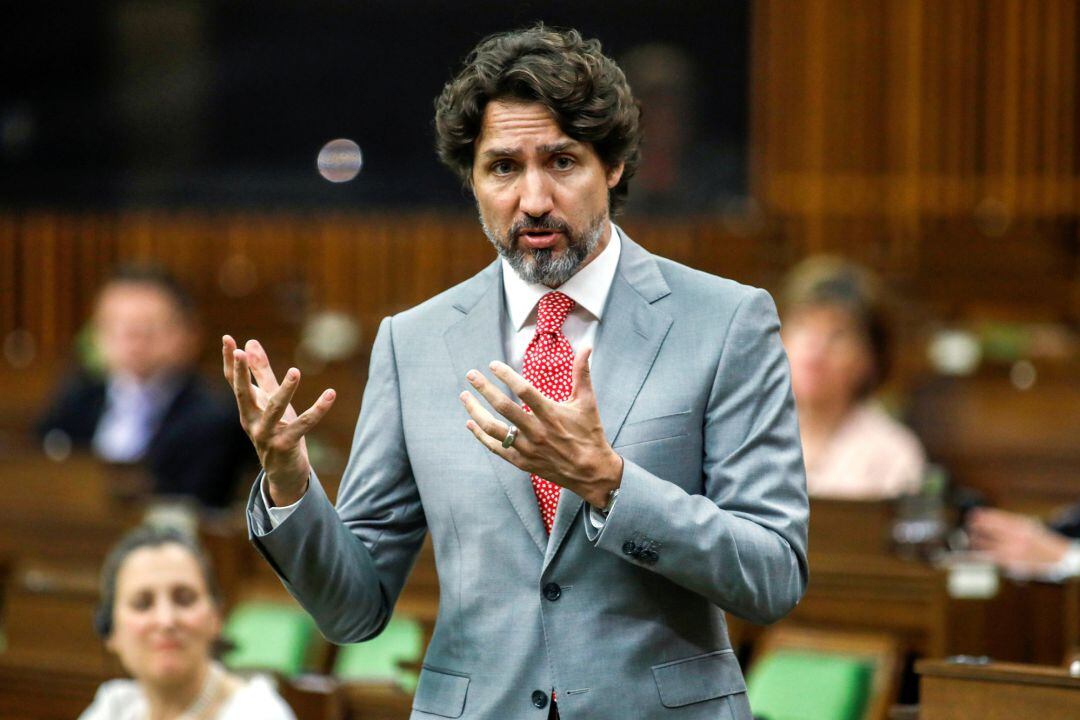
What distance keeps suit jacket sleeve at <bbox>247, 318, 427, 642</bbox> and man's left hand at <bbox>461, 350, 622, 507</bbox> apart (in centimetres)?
25

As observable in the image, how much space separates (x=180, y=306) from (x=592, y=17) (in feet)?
12.8

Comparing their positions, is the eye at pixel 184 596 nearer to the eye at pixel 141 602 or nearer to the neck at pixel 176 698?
the eye at pixel 141 602

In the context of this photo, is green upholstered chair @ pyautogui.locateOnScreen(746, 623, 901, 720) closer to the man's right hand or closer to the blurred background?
the man's right hand

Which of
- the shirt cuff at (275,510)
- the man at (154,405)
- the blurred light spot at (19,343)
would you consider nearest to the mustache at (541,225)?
the shirt cuff at (275,510)

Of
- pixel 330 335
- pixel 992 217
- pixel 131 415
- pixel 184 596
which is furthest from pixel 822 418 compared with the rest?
pixel 992 217

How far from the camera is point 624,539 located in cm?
147

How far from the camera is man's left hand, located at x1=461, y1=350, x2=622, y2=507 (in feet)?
4.61

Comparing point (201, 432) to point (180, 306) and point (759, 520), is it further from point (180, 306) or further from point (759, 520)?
point (759, 520)

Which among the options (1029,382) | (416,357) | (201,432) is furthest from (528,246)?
(1029,382)

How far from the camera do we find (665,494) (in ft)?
4.82

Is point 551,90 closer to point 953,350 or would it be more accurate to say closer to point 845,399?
point 845,399

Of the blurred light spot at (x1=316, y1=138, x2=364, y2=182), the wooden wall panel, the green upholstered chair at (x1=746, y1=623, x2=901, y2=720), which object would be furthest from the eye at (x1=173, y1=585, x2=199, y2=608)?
the blurred light spot at (x1=316, y1=138, x2=364, y2=182)

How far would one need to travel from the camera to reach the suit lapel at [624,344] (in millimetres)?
1560

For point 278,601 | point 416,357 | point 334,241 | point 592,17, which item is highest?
point 592,17
